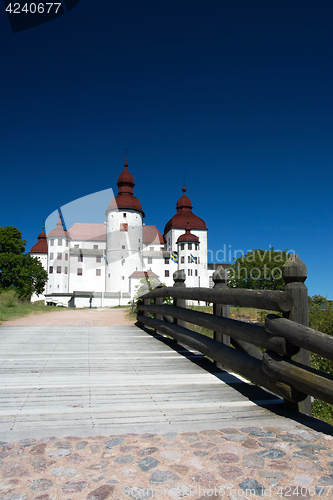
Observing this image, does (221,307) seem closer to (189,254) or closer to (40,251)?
(189,254)

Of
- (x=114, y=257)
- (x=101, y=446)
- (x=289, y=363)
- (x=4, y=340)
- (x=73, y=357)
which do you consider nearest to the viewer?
(x=101, y=446)

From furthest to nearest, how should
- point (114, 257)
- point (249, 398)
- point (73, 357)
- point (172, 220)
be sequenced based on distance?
point (172, 220) → point (114, 257) → point (73, 357) → point (249, 398)

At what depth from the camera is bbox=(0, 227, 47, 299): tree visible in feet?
131

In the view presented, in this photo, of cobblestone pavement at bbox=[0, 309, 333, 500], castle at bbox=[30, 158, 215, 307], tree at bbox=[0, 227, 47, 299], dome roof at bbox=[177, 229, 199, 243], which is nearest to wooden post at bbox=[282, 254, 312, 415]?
cobblestone pavement at bbox=[0, 309, 333, 500]

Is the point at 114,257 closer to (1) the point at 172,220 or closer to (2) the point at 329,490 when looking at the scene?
(1) the point at 172,220

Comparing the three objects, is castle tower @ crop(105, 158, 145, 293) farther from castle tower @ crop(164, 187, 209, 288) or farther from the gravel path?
the gravel path

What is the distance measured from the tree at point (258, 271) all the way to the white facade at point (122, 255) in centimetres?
570

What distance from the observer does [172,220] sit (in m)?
58.7

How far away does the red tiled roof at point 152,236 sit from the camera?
62.1 meters

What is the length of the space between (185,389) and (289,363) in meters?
1.36

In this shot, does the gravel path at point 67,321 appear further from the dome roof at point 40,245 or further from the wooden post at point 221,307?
the dome roof at point 40,245

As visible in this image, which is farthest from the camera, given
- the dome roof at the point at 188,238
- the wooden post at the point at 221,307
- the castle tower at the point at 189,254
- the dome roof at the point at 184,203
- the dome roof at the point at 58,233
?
the dome roof at the point at 184,203

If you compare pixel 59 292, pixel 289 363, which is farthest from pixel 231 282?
pixel 289 363

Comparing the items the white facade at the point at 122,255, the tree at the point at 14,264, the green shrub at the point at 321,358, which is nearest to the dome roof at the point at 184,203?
the white facade at the point at 122,255
